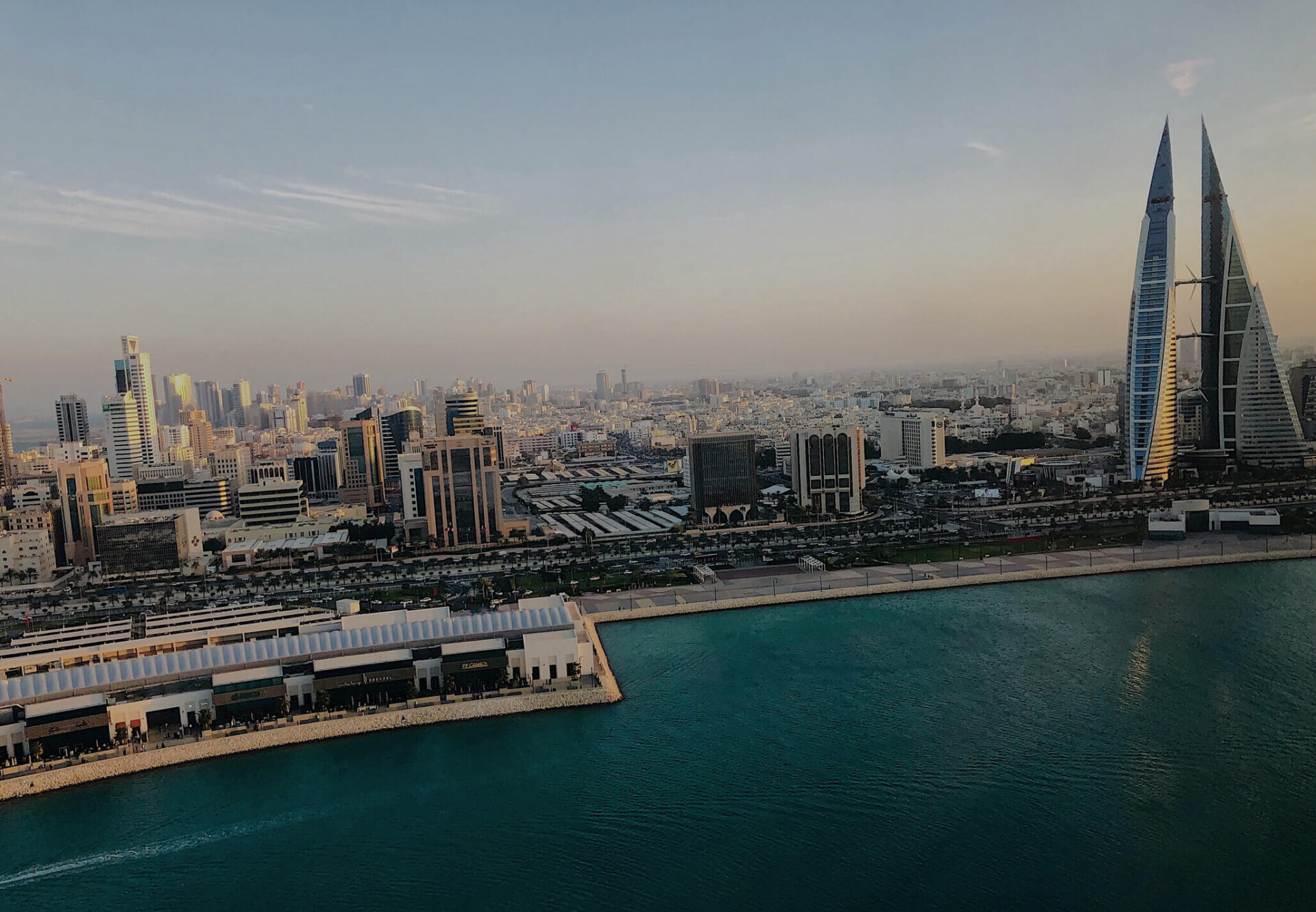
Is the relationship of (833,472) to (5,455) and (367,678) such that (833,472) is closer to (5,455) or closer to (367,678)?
(367,678)

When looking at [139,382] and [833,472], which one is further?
[139,382]

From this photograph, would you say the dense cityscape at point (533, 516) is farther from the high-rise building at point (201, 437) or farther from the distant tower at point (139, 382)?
the high-rise building at point (201, 437)

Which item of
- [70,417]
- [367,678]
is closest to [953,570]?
[367,678]

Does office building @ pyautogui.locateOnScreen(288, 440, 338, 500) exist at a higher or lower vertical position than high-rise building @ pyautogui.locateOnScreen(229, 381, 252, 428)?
lower

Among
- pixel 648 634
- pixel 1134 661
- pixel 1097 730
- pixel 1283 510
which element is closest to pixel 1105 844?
pixel 1097 730

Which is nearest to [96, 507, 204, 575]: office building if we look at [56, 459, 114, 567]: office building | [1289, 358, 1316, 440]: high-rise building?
[56, 459, 114, 567]: office building

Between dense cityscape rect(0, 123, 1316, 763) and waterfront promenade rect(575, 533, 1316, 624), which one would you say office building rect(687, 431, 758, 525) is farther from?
waterfront promenade rect(575, 533, 1316, 624)
